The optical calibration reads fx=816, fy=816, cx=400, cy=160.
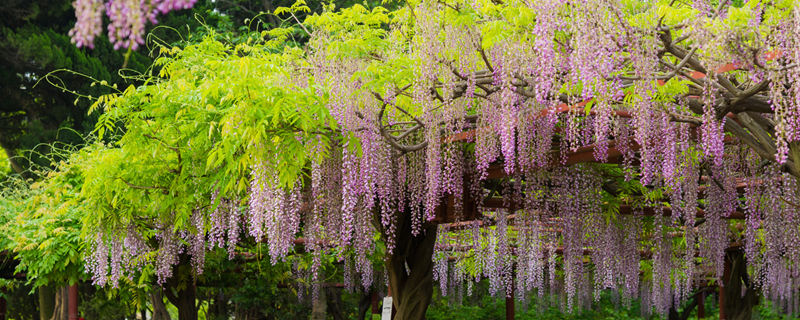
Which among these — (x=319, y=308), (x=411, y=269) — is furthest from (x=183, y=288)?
(x=411, y=269)

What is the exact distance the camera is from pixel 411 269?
890 centimetres

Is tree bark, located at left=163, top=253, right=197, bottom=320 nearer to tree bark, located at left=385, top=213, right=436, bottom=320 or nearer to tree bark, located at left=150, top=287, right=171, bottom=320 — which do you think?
tree bark, located at left=150, top=287, right=171, bottom=320

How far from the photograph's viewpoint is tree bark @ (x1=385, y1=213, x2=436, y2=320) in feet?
28.9

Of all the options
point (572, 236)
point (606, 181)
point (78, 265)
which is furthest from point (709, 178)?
point (78, 265)

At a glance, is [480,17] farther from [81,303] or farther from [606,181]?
[81,303]

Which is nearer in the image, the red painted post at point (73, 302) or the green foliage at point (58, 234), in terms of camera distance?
the green foliage at point (58, 234)

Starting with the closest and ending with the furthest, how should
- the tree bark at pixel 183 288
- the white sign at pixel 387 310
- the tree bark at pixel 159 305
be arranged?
the white sign at pixel 387 310, the tree bark at pixel 183 288, the tree bark at pixel 159 305

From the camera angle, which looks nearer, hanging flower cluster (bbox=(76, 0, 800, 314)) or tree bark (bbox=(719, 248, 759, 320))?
hanging flower cluster (bbox=(76, 0, 800, 314))

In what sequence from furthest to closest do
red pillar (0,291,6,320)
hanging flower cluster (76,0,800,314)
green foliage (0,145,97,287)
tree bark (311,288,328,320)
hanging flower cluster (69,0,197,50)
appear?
red pillar (0,291,6,320) → tree bark (311,288,328,320) → green foliage (0,145,97,287) → hanging flower cluster (76,0,800,314) → hanging flower cluster (69,0,197,50)

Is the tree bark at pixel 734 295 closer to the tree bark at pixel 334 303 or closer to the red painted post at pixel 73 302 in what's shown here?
the tree bark at pixel 334 303

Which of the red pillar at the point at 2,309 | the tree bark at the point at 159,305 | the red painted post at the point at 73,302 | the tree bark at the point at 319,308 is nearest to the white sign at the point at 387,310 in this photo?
the tree bark at the point at 159,305

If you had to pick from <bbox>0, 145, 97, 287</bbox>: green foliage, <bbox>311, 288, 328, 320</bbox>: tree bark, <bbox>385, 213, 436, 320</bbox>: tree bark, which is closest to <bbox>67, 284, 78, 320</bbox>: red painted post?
<bbox>0, 145, 97, 287</bbox>: green foliage

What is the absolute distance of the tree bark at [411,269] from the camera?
8.81 m

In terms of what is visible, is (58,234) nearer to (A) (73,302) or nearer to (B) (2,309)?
(A) (73,302)
